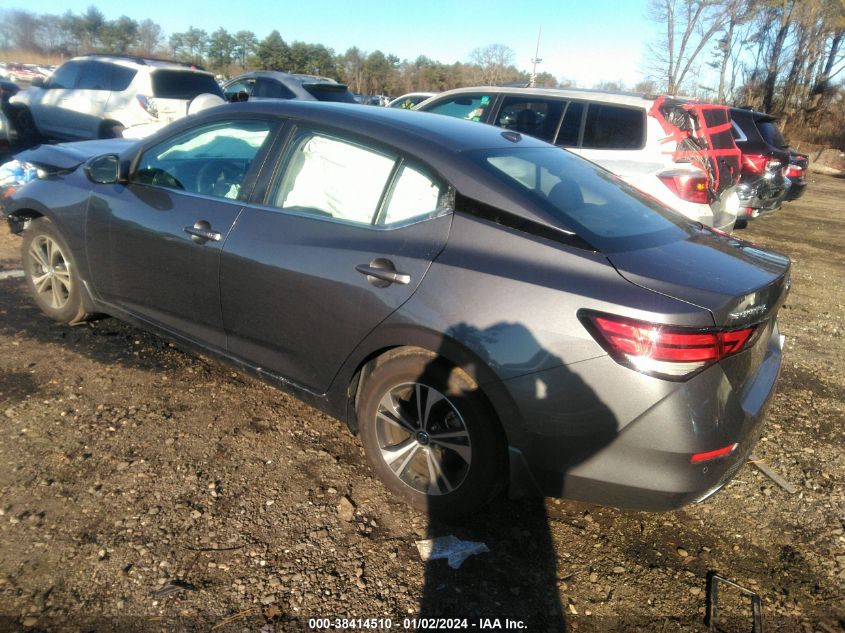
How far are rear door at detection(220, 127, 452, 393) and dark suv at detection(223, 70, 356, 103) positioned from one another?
32.3 feet

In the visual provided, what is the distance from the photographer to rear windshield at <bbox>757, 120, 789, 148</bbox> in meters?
10.7

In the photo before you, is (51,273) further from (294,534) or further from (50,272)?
(294,534)

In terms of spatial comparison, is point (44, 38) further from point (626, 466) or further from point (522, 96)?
point (626, 466)

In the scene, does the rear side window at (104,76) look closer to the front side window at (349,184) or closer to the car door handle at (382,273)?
the front side window at (349,184)

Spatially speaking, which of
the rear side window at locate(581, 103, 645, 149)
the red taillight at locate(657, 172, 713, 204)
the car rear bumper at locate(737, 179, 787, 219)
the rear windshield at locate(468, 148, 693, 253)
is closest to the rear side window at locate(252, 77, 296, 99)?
the rear side window at locate(581, 103, 645, 149)

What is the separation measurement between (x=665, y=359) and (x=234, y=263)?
206cm

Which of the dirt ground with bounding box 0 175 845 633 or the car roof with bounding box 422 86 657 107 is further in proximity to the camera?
the car roof with bounding box 422 86 657 107

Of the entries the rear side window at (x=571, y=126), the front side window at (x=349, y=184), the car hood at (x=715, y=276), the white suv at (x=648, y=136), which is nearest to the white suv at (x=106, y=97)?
the white suv at (x=648, y=136)

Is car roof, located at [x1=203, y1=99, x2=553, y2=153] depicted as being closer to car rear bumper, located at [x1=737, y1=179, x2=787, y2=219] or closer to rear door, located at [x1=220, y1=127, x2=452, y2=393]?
rear door, located at [x1=220, y1=127, x2=452, y2=393]

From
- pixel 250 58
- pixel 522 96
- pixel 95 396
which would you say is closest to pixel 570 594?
pixel 95 396

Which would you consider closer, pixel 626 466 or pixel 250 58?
pixel 626 466

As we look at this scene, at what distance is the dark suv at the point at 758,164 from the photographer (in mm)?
9461

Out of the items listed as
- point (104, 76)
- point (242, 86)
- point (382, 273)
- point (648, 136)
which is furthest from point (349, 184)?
point (242, 86)

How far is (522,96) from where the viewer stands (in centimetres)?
730
